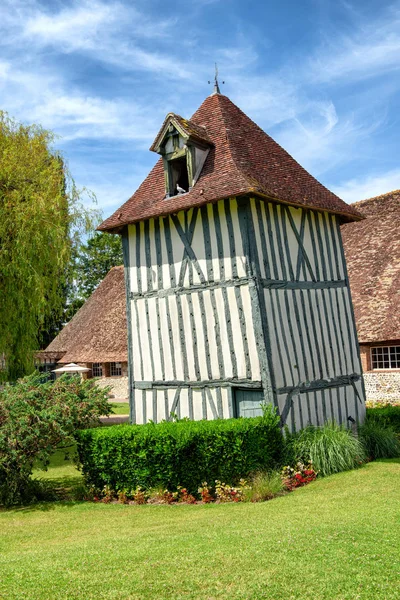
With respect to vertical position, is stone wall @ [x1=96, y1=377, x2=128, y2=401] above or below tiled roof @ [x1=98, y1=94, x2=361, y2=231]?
below

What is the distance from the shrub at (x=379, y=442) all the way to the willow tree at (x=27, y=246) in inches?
308

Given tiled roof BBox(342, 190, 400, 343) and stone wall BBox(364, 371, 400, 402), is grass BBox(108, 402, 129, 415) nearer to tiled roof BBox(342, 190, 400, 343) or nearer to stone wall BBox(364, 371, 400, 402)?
stone wall BBox(364, 371, 400, 402)

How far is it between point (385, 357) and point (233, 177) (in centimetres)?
898

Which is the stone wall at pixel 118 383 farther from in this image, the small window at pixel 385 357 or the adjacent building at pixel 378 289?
the small window at pixel 385 357

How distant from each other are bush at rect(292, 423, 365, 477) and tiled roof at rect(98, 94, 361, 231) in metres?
4.00

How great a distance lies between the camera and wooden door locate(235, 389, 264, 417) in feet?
33.2

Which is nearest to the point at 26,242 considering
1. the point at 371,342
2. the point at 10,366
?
the point at 10,366

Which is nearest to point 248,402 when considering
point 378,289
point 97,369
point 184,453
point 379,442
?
point 184,453

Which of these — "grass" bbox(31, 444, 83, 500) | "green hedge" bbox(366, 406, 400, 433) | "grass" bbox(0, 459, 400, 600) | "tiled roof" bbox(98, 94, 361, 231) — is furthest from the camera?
"green hedge" bbox(366, 406, 400, 433)

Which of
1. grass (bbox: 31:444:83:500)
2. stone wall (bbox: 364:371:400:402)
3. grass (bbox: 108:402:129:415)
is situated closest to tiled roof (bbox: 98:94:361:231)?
grass (bbox: 31:444:83:500)

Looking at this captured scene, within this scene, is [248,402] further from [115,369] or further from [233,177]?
[115,369]

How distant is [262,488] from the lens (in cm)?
848

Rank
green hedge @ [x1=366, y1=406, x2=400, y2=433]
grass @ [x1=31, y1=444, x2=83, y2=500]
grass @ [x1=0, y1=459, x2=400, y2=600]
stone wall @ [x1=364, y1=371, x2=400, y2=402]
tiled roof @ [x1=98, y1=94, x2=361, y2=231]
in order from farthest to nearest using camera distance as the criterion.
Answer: stone wall @ [x1=364, y1=371, x2=400, y2=402] < green hedge @ [x1=366, y1=406, x2=400, y2=433] < tiled roof @ [x1=98, y1=94, x2=361, y2=231] < grass @ [x1=31, y1=444, x2=83, y2=500] < grass @ [x1=0, y1=459, x2=400, y2=600]

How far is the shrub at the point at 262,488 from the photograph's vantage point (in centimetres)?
845
